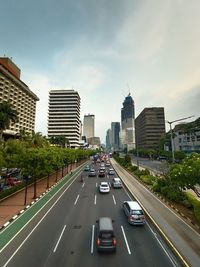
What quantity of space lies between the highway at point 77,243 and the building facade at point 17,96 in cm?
8324

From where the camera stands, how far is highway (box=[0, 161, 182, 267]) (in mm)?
15633

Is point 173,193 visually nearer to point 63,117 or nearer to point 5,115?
point 5,115

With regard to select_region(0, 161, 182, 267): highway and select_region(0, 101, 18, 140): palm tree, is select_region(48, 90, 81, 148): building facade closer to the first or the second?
select_region(0, 101, 18, 140): palm tree

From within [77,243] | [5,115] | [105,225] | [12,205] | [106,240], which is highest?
[5,115]

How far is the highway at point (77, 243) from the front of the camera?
15633 millimetres

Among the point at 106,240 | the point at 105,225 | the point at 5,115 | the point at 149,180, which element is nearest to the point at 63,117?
the point at 5,115

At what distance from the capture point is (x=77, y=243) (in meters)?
18.6

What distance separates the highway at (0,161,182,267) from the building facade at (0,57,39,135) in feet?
273

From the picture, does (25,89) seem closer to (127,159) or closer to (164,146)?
(127,159)

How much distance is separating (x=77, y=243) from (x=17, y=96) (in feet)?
417

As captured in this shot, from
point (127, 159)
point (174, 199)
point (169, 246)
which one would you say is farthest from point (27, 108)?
point (169, 246)

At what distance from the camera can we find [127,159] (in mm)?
92688

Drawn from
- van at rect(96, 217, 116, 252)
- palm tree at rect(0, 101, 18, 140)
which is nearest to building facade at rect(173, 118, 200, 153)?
palm tree at rect(0, 101, 18, 140)

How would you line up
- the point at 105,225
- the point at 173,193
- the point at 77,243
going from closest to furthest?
the point at 105,225 < the point at 77,243 < the point at 173,193
